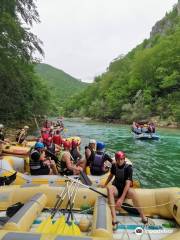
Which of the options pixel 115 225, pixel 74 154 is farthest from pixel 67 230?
pixel 74 154

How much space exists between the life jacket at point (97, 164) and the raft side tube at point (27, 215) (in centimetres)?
223

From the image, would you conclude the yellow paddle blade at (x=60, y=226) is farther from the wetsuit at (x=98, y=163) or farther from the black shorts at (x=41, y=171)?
the wetsuit at (x=98, y=163)

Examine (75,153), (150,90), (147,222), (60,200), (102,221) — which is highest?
(150,90)

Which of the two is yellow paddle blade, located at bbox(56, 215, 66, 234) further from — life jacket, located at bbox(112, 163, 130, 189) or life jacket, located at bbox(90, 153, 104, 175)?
life jacket, located at bbox(90, 153, 104, 175)

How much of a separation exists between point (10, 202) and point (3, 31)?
992 cm

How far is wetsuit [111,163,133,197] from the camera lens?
5.91 metres

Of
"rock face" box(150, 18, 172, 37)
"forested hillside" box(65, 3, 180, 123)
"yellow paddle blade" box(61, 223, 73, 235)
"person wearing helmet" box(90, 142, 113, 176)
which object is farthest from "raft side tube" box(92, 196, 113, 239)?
"rock face" box(150, 18, 172, 37)

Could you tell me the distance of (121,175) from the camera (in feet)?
19.6

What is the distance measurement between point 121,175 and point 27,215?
1989 millimetres

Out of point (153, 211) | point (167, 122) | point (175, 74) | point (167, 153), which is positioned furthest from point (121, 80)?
point (153, 211)

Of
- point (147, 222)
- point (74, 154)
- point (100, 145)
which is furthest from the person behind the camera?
point (74, 154)

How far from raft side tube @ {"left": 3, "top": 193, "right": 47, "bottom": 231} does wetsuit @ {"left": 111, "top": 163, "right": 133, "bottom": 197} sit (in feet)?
5.02

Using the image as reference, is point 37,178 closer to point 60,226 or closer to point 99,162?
point 99,162

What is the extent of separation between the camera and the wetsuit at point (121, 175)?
591cm
